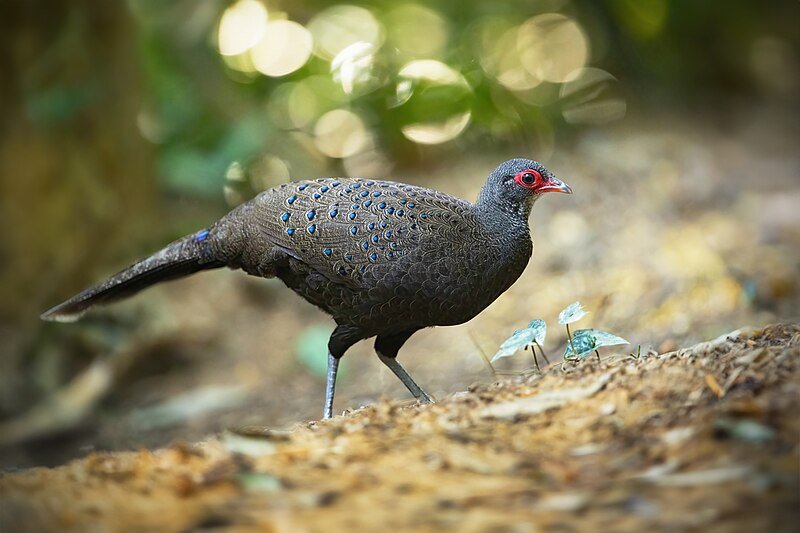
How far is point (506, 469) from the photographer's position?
2.68 metres

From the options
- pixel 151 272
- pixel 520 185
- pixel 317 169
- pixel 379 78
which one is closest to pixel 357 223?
pixel 520 185

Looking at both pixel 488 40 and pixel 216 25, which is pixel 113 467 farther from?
pixel 488 40

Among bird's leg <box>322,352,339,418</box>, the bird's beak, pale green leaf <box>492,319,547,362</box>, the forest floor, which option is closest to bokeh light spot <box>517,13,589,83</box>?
the bird's beak

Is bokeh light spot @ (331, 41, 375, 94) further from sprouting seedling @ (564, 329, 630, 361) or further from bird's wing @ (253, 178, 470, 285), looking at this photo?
sprouting seedling @ (564, 329, 630, 361)

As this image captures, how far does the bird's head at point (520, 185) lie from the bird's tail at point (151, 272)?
63.9 inches

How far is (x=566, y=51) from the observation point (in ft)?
39.1

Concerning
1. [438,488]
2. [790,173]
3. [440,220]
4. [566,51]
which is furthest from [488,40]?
[438,488]

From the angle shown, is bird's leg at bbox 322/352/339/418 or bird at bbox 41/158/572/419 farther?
bird's leg at bbox 322/352/339/418

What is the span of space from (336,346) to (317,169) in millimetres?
6152

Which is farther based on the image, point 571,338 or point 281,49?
point 281,49

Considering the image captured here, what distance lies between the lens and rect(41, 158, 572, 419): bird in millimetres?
4059

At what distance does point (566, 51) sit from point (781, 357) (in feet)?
30.9

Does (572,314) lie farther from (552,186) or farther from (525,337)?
(552,186)

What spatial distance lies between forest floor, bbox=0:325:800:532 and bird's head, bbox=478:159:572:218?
1180 millimetres
